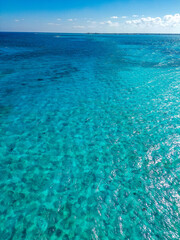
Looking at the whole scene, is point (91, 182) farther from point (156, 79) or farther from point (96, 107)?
point (156, 79)

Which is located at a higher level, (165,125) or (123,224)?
(165,125)

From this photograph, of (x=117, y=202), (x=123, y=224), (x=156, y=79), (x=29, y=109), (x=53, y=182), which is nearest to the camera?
(x=123, y=224)

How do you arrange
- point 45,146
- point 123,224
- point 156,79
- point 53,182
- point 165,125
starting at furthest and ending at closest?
1. point 156,79
2. point 165,125
3. point 45,146
4. point 53,182
5. point 123,224

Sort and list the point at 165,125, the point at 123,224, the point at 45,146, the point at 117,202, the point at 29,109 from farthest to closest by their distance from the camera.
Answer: the point at 29,109, the point at 165,125, the point at 45,146, the point at 117,202, the point at 123,224

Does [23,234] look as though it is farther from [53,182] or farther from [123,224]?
[123,224]

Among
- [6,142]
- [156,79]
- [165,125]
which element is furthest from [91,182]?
[156,79]

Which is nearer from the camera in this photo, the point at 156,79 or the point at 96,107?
the point at 96,107

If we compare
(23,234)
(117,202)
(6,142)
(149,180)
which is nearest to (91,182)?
(117,202)

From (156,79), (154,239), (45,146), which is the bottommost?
(154,239)

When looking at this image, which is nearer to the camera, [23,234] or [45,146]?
[23,234]
